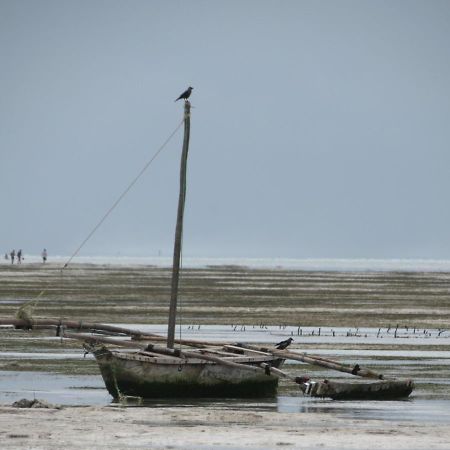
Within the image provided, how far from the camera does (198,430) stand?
2198 centimetres

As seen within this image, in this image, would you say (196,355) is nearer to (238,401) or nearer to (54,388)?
(238,401)

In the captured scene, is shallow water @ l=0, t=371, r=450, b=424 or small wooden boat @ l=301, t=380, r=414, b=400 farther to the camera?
small wooden boat @ l=301, t=380, r=414, b=400

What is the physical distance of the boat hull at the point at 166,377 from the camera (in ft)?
87.2

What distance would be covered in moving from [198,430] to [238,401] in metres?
4.92

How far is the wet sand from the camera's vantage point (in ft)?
67.4

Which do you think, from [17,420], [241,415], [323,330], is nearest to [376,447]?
[241,415]

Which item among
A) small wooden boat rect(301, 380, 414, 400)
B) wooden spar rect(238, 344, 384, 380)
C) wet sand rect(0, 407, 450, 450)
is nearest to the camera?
wet sand rect(0, 407, 450, 450)

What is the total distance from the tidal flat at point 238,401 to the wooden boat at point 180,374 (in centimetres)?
51

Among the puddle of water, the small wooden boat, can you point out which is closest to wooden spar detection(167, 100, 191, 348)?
the puddle of water

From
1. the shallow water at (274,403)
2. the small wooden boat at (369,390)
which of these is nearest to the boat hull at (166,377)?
the shallow water at (274,403)

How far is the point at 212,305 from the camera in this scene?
6109 cm

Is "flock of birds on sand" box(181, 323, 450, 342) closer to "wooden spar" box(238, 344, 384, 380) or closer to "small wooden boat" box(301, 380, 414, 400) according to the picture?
"wooden spar" box(238, 344, 384, 380)

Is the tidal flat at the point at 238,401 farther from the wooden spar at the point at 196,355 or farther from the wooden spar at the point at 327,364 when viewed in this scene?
the wooden spar at the point at 327,364

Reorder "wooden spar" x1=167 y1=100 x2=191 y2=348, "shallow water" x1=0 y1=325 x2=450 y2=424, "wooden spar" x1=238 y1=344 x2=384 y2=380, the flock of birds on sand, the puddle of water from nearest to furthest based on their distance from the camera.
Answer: "shallow water" x1=0 y1=325 x2=450 y2=424, the puddle of water, "wooden spar" x1=167 y1=100 x2=191 y2=348, "wooden spar" x1=238 y1=344 x2=384 y2=380, the flock of birds on sand
